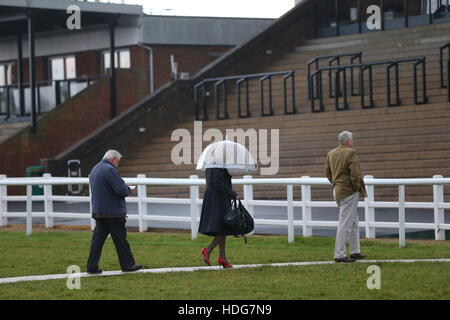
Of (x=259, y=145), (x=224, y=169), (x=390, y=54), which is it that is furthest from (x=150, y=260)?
(x=390, y=54)

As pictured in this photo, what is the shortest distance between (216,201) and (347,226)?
1890 mm

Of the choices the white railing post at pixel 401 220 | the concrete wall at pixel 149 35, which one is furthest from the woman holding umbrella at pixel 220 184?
the concrete wall at pixel 149 35

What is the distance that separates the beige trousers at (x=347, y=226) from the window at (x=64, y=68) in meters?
26.0

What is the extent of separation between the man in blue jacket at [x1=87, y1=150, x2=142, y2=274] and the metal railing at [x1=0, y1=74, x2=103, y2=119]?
69.9 ft

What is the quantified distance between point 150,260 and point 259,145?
519 inches

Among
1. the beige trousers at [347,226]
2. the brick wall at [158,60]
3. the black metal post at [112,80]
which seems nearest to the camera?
the beige trousers at [347,226]

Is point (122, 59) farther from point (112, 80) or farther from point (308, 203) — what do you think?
point (308, 203)

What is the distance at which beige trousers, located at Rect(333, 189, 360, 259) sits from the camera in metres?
14.9

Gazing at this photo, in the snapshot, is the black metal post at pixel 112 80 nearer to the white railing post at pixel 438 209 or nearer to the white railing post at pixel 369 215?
the white railing post at pixel 369 215

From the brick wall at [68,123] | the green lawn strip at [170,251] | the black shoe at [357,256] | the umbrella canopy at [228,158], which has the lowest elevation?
the green lawn strip at [170,251]

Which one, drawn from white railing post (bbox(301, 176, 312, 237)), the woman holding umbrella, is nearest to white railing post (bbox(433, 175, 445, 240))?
white railing post (bbox(301, 176, 312, 237))

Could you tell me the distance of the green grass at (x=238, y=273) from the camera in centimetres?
1205
